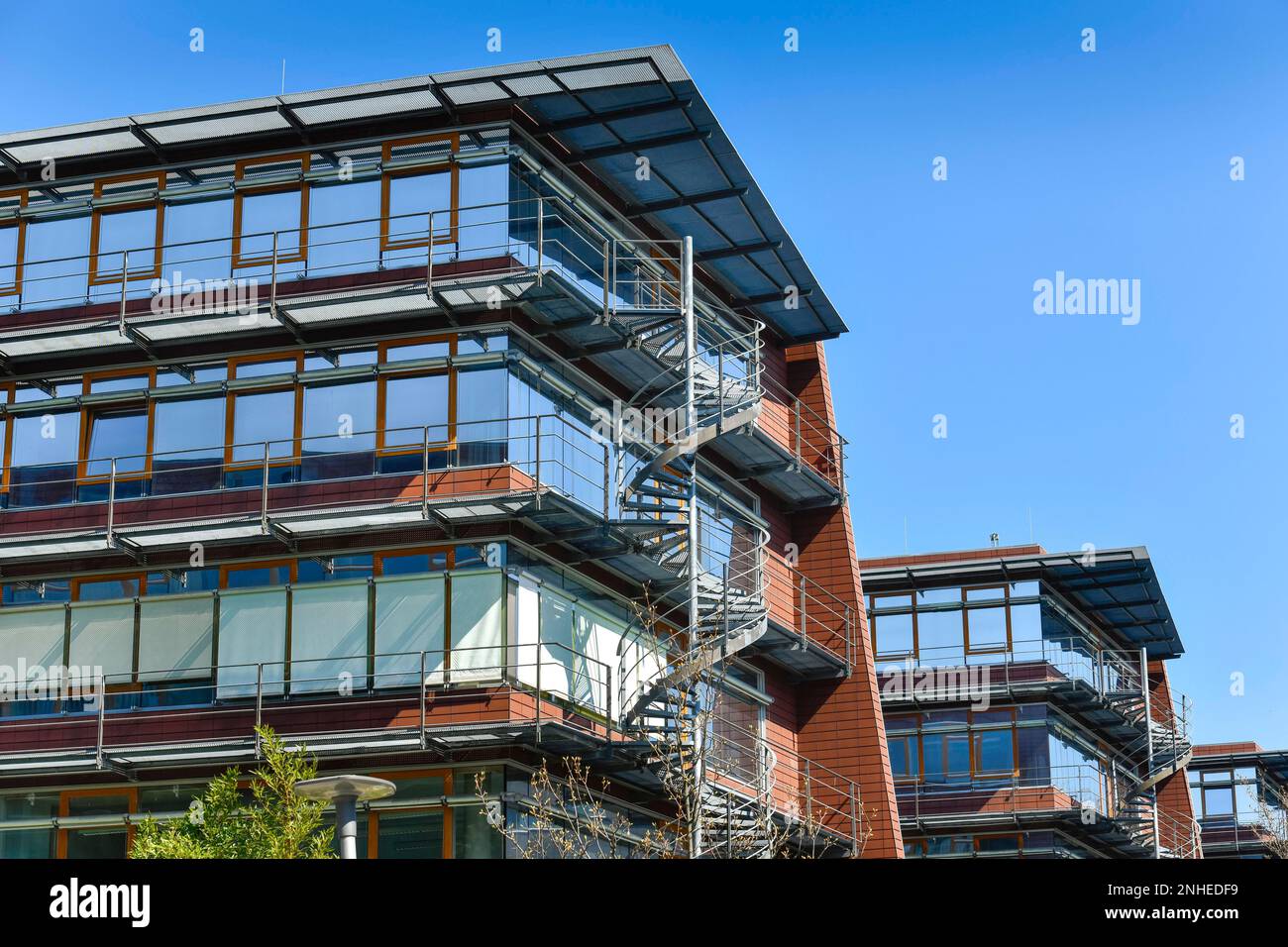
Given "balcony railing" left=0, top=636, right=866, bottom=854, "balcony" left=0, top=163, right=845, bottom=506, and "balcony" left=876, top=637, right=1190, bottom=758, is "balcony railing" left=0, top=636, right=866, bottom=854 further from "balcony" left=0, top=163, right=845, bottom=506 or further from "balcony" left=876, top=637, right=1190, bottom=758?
"balcony" left=876, top=637, right=1190, bottom=758

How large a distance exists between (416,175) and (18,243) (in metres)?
7.57

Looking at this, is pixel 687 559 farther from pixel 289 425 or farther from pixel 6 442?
pixel 6 442

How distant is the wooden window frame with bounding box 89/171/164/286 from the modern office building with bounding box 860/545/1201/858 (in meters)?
22.2

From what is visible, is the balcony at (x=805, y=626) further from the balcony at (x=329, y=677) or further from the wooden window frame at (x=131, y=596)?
the wooden window frame at (x=131, y=596)

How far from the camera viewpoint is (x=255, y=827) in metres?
22.5

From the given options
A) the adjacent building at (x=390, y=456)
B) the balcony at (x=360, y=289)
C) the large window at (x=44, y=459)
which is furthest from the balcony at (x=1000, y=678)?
the large window at (x=44, y=459)

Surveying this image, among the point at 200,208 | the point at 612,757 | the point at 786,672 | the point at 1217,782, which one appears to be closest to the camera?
the point at 612,757

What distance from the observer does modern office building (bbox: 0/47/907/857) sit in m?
27.2

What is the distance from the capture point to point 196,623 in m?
28.8

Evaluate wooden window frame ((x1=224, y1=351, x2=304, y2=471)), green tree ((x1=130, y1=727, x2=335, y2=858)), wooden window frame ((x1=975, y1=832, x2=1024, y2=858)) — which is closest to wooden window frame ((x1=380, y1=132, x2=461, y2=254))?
wooden window frame ((x1=224, y1=351, x2=304, y2=471))

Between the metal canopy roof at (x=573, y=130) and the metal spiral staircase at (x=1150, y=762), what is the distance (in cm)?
2242
